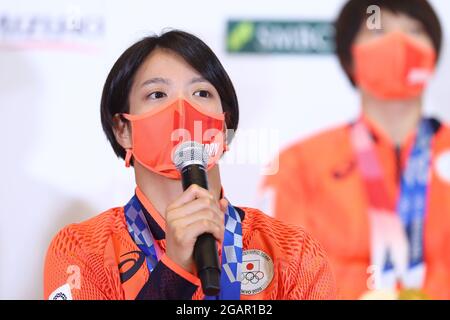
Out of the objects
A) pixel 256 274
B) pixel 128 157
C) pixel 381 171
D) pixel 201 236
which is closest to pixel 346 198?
pixel 381 171

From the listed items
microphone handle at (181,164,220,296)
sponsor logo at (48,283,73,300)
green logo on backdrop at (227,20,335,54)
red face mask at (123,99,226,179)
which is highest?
green logo on backdrop at (227,20,335,54)

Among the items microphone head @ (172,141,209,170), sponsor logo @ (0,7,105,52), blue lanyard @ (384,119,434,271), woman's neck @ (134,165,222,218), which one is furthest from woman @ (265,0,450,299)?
sponsor logo @ (0,7,105,52)

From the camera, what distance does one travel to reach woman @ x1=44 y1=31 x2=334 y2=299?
5.63ft

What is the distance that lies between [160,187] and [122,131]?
18 centimetres

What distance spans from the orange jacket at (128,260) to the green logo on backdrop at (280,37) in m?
0.44

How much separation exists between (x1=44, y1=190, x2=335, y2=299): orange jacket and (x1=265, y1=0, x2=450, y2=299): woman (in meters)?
0.13

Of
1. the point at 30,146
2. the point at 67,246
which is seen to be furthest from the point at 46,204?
the point at 67,246

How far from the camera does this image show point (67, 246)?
5.75 feet

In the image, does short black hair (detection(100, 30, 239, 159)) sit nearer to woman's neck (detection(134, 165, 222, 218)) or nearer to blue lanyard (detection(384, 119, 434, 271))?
woman's neck (detection(134, 165, 222, 218))

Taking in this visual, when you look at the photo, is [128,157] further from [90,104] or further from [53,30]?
[53,30]

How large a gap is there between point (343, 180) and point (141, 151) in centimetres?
56

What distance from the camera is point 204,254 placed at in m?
1.38

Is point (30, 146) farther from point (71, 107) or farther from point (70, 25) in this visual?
point (70, 25)

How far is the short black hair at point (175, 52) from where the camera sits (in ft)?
5.97
